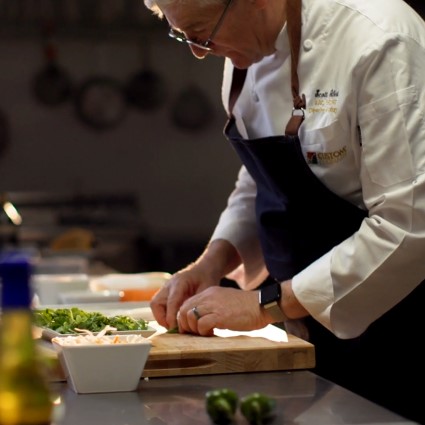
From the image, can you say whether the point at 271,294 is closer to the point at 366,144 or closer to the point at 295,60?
the point at 366,144

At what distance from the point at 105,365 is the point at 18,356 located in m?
0.68

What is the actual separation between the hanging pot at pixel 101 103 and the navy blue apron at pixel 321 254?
182 inches

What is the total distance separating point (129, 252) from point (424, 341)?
462cm

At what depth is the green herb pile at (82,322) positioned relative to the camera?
86.2 inches

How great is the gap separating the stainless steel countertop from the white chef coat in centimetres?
25

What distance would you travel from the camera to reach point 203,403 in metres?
1.81

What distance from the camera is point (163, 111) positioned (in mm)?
7180

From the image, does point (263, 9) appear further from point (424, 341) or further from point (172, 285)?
point (424, 341)

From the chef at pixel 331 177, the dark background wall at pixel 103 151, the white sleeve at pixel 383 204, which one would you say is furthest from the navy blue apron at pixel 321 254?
the dark background wall at pixel 103 151

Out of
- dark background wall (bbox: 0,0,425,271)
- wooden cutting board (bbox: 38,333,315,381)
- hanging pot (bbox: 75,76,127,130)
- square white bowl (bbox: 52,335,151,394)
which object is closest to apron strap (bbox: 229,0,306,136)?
wooden cutting board (bbox: 38,333,315,381)

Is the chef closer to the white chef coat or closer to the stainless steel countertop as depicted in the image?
the white chef coat

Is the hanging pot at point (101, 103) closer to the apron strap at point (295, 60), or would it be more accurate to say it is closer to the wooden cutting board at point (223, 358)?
the apron strap at point (295, 60)

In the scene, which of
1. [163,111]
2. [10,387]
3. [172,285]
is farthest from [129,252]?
[10,387]

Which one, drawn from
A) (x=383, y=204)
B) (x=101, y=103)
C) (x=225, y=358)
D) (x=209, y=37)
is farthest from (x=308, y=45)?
(x=101, y=103)
